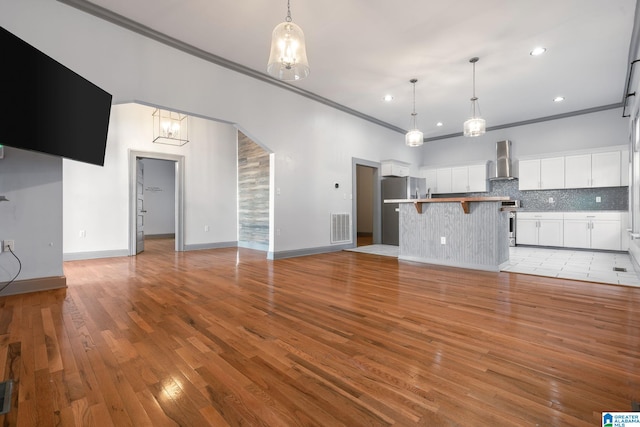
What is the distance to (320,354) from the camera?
1802 millimetres

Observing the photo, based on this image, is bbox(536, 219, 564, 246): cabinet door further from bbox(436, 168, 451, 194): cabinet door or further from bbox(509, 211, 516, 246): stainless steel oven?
bbox(436, 168, 451, 194): cabinet door

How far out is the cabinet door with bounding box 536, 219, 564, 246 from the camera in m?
6.52

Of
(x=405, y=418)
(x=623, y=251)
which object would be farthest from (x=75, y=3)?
(x=623, y=251)

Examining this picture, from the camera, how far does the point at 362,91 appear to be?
5691 mm

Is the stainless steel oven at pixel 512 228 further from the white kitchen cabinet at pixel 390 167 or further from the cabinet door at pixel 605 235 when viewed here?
the white kitchen cabinet at pixel 390 167

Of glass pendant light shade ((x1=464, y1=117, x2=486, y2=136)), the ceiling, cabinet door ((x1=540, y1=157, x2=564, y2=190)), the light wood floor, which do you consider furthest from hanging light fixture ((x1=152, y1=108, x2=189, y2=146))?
cabinet door ((x1=540, y1=157, x2=564, y2=190))

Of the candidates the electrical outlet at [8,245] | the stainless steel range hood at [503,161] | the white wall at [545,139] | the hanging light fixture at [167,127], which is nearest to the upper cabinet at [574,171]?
the stainless steel range hood at [503,161]

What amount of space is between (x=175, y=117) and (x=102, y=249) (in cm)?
302

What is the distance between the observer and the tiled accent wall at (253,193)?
6.54 m

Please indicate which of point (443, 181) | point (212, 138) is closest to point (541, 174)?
point (443, 181)

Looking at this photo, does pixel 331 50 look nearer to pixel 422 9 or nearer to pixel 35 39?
pixel 422 9

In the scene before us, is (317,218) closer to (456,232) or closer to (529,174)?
(456,232)

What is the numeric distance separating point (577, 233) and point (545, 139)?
94.4 inches

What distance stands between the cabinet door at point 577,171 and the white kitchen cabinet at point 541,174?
9 cm
